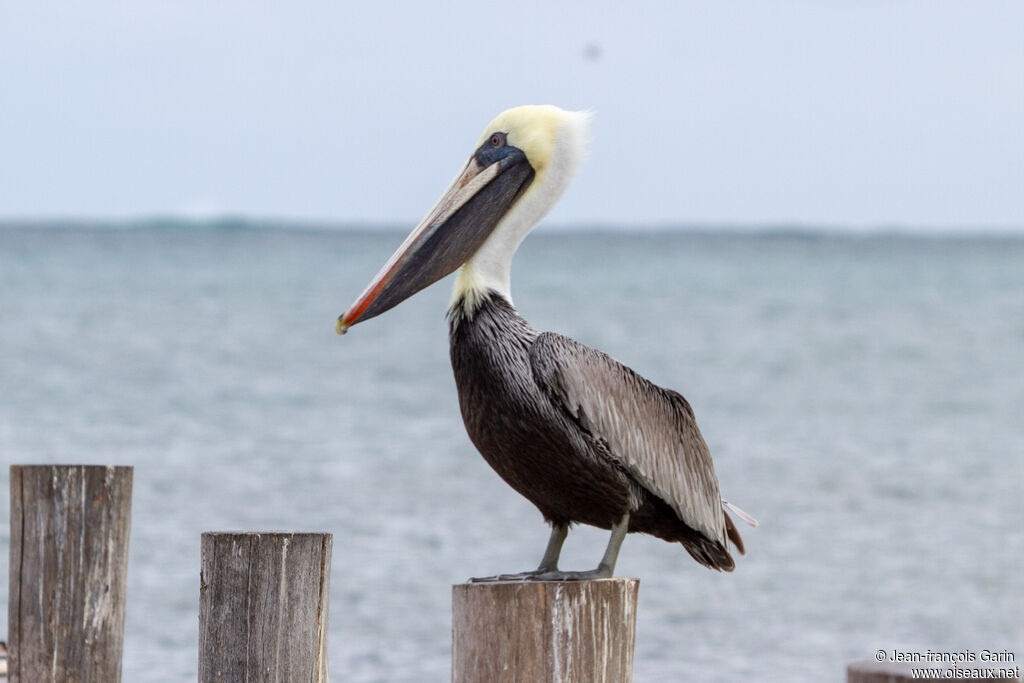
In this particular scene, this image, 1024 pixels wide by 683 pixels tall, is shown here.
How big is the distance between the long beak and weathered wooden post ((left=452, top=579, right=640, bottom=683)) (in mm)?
955

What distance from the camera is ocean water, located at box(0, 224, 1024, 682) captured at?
8867mm

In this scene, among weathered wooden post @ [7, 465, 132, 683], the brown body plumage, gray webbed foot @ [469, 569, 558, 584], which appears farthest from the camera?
weathered wooden post @ [7, 465, 132, 683]

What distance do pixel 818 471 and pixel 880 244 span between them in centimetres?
3208

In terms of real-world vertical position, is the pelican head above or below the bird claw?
above

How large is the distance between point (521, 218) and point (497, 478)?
833 centimetres

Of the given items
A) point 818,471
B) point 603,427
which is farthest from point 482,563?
point 603,427

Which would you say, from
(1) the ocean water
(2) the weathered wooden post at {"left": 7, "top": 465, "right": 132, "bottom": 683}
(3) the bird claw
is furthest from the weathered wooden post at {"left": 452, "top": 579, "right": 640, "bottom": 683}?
(1) the ocean water

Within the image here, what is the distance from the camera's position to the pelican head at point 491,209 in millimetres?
3953

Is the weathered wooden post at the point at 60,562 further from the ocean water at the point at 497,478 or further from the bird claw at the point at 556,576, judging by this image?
the ocean water at the point at 497,478

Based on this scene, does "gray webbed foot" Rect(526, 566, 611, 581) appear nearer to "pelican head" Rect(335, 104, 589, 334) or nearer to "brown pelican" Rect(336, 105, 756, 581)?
"brown pelican" Rect(336, 105, 756, 581)

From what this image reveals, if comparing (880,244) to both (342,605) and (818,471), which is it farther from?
(342,605)

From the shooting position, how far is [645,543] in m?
10.5

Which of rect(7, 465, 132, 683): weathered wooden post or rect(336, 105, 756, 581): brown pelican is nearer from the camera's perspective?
rect(336, 105, 756, 581): brown pelican

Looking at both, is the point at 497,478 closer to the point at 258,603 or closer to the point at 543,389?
the point at 543,389
